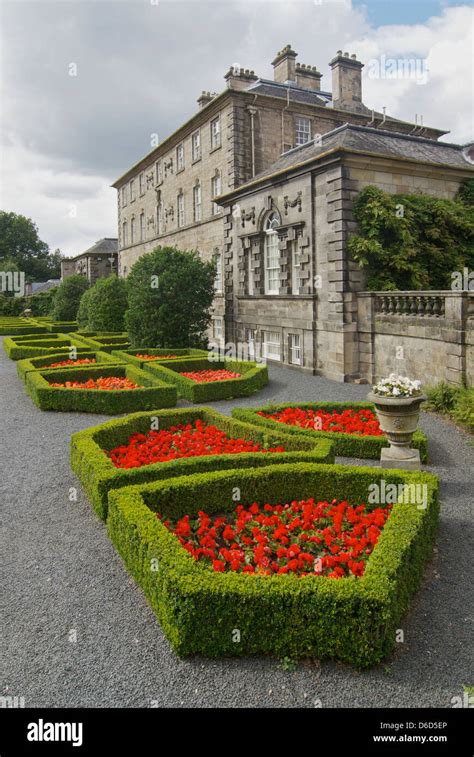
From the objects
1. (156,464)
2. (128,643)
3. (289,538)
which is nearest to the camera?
(128,643)

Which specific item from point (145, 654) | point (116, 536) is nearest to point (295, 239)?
point (116, 536)

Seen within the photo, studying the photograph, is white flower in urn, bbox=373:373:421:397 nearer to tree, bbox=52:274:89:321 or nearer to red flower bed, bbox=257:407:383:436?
red flower bed, bbox=257:407:383:436

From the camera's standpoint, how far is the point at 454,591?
623cm

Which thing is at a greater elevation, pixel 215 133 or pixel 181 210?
pixel 215 133

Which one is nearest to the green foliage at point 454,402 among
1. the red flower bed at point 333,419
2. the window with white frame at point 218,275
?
the red flower bed at point 333,419

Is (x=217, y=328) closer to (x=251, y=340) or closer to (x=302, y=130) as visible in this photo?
(x=251, y=340)

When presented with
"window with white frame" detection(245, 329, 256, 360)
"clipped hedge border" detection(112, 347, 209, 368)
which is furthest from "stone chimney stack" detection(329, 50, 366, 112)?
"clipped hedge border" detection(112, 347, 209, 368)

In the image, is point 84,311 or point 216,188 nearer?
point 216,188

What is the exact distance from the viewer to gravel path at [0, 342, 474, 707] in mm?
4695

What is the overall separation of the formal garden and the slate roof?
8967mm

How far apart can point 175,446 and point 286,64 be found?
29.8 m

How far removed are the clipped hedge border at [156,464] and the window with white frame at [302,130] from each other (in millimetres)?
23974

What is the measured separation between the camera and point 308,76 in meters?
34.2

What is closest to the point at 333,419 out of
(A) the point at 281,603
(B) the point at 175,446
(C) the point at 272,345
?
(B) the point at 175,446
